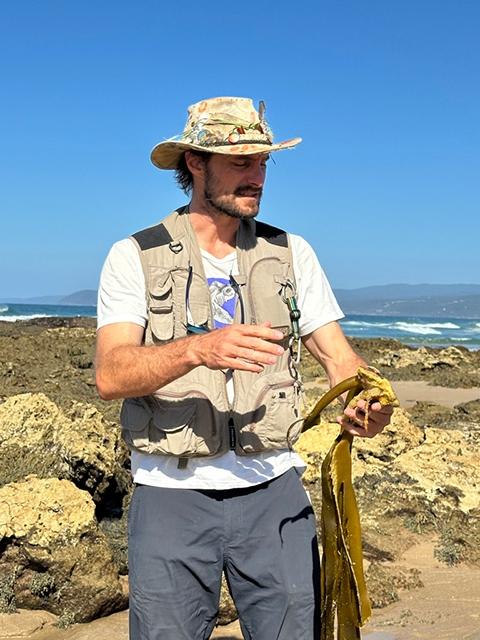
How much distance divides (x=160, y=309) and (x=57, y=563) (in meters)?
2.47

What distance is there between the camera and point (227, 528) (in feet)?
9.08

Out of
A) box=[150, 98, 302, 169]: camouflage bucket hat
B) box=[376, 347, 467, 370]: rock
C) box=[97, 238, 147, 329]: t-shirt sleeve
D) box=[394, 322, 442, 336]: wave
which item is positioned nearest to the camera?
box=[97, 238, 147, 329]: t-shirt sleeve

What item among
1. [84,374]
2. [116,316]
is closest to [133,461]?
[116,316]

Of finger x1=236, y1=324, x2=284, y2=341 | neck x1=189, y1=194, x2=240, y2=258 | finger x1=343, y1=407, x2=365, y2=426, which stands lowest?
finger x1=343, y1=407, x2=365, y2=426

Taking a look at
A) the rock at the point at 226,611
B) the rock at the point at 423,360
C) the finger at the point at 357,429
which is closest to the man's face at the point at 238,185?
the finger at the point at 357,429

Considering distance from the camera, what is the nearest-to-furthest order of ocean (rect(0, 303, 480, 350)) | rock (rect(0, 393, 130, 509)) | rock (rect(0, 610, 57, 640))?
rock (rect(0, 610, 57, 640))
rock (rect(0, 393, 130, 509))
ocean (rect(0, 303, 480, 350))

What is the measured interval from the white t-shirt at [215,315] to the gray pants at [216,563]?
5cm

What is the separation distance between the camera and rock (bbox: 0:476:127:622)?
15.3ft

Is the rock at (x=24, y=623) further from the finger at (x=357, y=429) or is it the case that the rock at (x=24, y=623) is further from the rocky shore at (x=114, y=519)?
the finger at (x=357, y=429)

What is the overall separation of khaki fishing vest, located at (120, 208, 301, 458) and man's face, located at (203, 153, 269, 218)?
14cm

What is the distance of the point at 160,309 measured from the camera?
9.27 feet

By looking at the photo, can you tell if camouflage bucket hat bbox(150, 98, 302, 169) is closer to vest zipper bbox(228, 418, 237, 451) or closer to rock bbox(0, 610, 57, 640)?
vest zipper bbox(228, 418, 237, 451)

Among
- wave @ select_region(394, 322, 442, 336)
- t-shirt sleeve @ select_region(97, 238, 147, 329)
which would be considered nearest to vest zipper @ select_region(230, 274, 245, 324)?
t-shirt sleeve @ select_region(97, 238, 147, 329)

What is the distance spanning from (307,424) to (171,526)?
0.62 m
